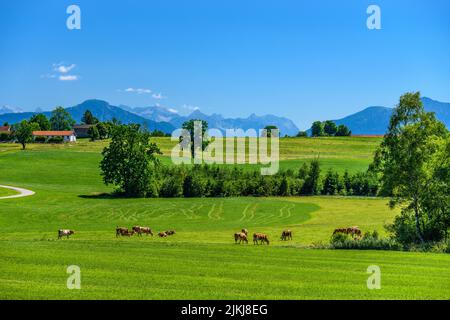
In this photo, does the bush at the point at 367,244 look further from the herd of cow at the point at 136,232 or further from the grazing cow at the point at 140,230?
the grazing cow at the point at 140,230

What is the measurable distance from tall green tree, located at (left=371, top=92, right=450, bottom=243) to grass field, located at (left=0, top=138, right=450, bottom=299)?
6.78 metres

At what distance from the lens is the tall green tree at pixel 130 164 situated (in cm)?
8512

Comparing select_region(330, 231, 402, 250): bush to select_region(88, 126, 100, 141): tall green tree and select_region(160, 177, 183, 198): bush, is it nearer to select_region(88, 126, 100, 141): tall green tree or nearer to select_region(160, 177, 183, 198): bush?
select_region(160, 177, 183, 198): bush

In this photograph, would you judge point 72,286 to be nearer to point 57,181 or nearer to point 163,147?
point 57,181

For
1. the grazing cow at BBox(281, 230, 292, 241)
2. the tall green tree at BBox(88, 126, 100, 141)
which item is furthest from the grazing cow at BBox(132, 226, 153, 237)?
the tall green tree at BBox(88, 126, 100, 141)

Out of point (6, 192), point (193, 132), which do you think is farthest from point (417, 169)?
point (193, 132)

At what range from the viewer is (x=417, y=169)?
127 ft

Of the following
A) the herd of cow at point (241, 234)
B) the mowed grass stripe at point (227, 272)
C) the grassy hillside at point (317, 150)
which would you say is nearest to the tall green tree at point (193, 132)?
the grassy hillside at point (317, 150)

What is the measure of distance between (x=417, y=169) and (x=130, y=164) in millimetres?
57091

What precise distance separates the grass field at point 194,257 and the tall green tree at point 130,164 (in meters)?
10.9

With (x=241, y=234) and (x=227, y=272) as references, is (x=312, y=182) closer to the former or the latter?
(x=241, y=234)
